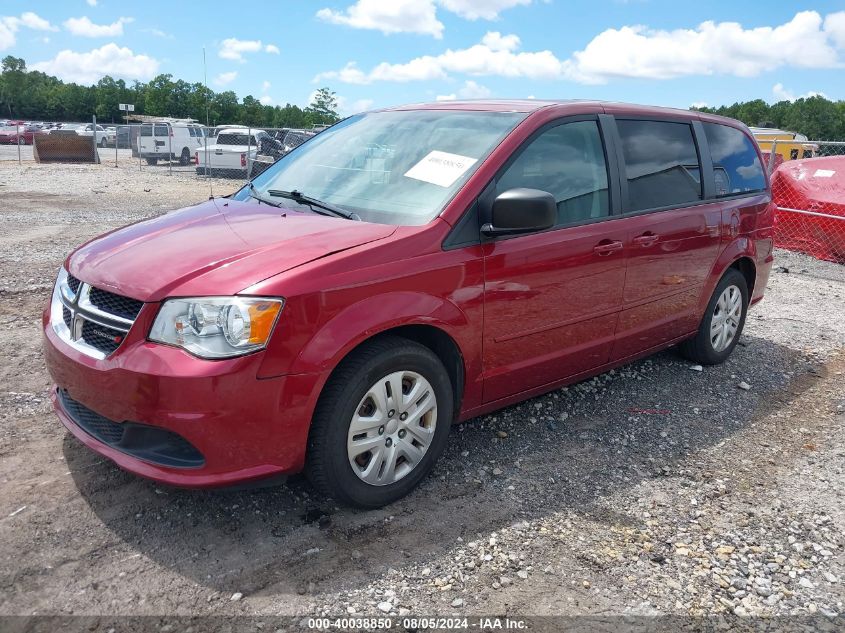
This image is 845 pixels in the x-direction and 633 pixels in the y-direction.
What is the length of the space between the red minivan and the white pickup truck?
1920 centimetres

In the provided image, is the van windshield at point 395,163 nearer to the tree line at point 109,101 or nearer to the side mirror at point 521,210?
the side mirror at point 521,210

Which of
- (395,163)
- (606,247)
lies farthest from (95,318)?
(606,247)

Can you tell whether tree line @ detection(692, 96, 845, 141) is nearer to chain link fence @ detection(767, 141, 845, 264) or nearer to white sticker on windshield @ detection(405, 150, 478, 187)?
chain link fence @ detection(767, 141, 845, 264)

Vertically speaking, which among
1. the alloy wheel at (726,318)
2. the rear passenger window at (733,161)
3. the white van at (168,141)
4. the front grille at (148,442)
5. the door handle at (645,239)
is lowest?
the front grille at (148,442)

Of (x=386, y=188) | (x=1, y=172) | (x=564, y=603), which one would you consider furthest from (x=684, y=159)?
(x=1, y=172)

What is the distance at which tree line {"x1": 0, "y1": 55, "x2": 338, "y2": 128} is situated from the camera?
69562 millimetres

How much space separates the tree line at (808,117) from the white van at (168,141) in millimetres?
52160

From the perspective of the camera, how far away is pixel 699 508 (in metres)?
3.38

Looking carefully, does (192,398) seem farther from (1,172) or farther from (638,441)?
(1,172)

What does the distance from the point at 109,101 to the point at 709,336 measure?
300ft

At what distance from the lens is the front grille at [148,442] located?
2.70 m

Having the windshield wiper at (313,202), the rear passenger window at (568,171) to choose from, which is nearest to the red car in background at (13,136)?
the windshield wiper at (313,202)

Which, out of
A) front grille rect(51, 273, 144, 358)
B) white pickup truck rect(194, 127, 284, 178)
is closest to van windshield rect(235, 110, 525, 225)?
front grille rect(51, 273, 144, 358)

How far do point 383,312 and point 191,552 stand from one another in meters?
1.26
